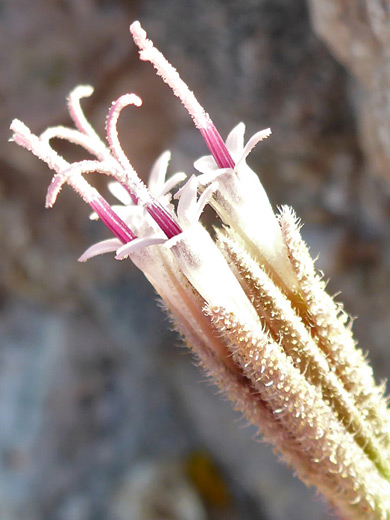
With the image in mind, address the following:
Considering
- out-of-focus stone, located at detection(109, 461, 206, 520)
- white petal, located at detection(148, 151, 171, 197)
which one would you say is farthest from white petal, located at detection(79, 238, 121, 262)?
out-of-focus stone, located at detection(109, 461, 206, 520)

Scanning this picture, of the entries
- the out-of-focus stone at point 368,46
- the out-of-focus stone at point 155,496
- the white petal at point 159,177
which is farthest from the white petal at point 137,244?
the out-of-focus stone at point 155,496

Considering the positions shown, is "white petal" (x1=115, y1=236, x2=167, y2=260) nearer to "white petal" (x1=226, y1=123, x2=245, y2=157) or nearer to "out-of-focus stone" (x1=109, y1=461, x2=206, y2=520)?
"white petal" (x1=226, y1=123, x2=245, y2=157)

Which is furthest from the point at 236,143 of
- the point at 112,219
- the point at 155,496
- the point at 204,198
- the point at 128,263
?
the point at 155,496

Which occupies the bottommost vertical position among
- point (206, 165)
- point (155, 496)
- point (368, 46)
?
point (155, 496)

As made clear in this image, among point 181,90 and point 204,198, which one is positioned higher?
point 181,90

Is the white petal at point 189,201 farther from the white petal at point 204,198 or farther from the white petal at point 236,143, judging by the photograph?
the white petal at point 236,143

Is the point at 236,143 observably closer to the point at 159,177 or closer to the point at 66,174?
the point at 159,177

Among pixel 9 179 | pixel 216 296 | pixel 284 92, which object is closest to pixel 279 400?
pixel 216 296
